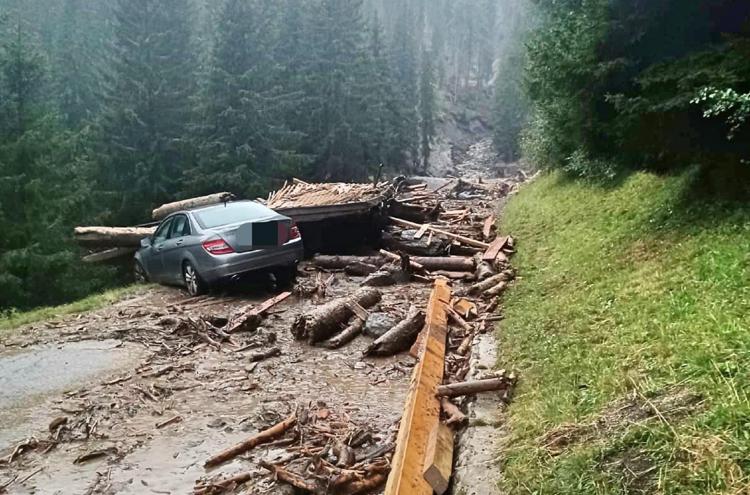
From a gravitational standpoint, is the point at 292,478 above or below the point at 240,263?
above

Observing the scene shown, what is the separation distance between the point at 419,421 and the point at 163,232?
984cm

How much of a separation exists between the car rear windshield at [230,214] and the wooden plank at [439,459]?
7.67 m

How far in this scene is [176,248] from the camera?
1176 centimetres

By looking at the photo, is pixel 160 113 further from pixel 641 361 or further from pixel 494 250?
pixel 641 361

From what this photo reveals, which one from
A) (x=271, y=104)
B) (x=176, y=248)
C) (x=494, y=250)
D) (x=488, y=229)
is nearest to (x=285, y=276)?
(x=176, y=248)

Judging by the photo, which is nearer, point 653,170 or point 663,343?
point 663,343

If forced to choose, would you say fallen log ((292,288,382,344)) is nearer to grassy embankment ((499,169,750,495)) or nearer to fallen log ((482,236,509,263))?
grassy embankment ((499,169,750,495))

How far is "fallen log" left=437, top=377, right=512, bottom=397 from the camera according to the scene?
204 inches

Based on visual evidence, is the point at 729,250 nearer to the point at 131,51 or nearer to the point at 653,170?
the point at 653,170

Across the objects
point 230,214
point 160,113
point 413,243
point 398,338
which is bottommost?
point 413,243

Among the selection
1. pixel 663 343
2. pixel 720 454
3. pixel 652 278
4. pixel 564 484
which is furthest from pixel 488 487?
pixel 652 278

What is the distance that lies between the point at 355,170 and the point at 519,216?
24319 mm

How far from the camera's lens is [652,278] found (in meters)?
5.94

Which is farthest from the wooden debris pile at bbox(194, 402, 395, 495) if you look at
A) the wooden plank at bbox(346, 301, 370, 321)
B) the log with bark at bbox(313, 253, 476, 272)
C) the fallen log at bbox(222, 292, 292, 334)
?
the log with bark at bbox(313, 253, 476, 272)
